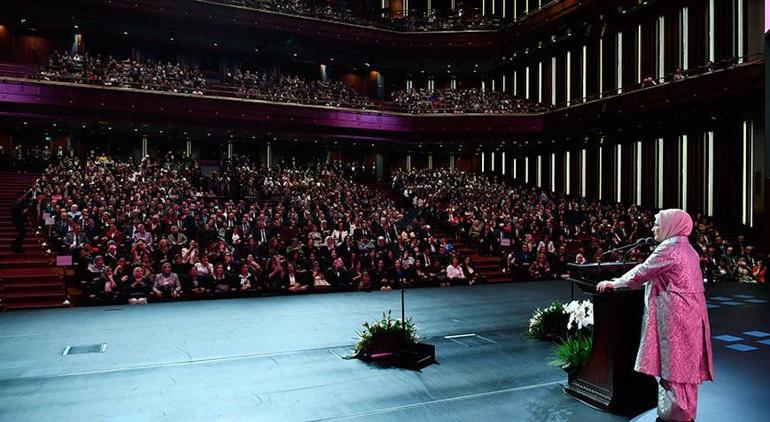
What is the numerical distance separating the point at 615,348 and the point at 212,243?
9.69 metres

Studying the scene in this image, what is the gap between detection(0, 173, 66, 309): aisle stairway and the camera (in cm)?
937

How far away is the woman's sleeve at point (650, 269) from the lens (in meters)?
3.16

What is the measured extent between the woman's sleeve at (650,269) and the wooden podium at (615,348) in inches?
17.0

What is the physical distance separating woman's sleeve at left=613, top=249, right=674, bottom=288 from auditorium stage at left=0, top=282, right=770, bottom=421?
3.80 ft

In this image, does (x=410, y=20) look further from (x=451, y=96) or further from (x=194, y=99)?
(x=194, y=99)

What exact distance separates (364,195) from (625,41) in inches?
482

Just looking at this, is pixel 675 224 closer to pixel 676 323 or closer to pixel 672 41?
pixel 676 323

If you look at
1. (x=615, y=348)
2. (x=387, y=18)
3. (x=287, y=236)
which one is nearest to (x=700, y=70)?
(x=287, y=236)

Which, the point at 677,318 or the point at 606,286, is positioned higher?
the point at 606,286

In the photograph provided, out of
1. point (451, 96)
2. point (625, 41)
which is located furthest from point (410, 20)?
point (625, 41)

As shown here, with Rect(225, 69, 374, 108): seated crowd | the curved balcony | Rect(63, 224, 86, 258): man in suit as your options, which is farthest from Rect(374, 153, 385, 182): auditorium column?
Rect(63, 224, 86, 258): man in suit

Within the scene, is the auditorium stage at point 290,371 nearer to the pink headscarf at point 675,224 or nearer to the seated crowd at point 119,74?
the pink headscarf at point 675,224

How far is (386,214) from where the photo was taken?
1560cm

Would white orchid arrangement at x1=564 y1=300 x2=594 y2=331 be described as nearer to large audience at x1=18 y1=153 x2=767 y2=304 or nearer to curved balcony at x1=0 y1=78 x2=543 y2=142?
large audience at x1=18 y1=153 x2=767 y2=304
